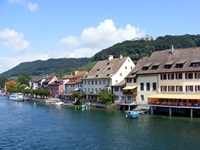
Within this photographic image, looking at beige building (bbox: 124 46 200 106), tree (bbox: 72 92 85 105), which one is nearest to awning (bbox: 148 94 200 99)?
beige building (bbox: 124 46 200 106)

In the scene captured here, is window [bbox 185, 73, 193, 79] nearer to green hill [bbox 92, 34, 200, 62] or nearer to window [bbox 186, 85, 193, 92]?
window [bbox 186, 85, 193, 92]

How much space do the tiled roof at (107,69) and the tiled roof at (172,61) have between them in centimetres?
1413

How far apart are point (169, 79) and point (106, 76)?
86.2 feet

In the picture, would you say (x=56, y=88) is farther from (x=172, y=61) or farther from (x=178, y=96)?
(x=178, y=96)

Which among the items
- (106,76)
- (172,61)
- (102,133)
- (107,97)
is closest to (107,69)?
(106,76)

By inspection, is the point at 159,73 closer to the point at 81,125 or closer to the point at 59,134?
the point at 81,125

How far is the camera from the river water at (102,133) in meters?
39.3

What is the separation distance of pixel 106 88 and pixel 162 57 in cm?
2296

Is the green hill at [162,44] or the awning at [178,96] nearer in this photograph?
the awning at [178,96]

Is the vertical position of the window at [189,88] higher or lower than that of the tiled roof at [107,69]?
lower

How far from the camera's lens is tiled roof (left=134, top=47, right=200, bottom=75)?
212 feet

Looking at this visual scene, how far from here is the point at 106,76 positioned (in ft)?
293

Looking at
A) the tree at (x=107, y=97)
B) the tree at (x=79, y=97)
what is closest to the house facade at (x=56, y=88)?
the tree at (x=79, y=97)

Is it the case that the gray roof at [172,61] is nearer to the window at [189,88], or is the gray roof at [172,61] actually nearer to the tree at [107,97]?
the window at [189,88]
